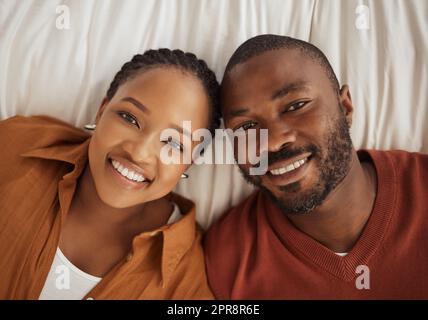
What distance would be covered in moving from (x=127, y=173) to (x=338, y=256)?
520 mm

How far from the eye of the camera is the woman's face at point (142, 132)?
2.95 ft

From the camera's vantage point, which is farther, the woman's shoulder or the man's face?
the woman's shoulder

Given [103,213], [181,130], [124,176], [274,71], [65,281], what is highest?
[274,71]

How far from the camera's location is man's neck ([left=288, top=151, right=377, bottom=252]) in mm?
983

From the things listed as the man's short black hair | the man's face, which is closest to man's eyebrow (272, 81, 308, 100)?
the man's face

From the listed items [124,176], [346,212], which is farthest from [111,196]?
[346,212]

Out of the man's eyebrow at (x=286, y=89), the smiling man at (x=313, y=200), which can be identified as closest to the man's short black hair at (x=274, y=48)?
the smiling man at (x=313, y=200)

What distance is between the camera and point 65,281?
0.95 metres

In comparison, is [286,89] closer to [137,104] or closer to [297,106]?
[297,106]

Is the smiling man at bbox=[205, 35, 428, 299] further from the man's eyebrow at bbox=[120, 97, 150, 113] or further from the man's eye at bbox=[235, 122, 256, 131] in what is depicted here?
the man's eyebrow at bbox=[120, 97, 150, 113]

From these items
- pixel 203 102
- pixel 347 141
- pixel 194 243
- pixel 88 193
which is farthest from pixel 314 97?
pixel 88 193

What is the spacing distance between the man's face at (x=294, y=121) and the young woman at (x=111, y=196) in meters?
0.12

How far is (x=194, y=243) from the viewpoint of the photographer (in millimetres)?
1078

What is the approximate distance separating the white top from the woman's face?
0.18m
